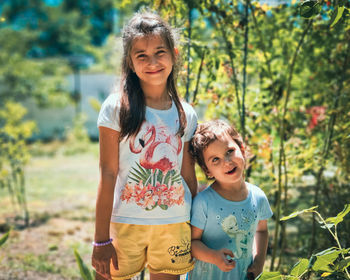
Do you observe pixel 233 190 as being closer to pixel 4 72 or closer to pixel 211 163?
pixel 211 163

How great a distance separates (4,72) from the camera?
43.6 feet

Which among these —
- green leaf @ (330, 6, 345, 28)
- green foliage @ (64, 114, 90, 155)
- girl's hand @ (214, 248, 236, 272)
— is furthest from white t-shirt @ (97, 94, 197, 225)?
green foliage @ (64, 114, 90, 155)

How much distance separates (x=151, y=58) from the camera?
162cm

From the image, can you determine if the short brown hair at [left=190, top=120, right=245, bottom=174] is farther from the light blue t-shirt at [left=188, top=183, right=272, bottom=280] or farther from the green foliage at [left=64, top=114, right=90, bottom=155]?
the green foliage at [left=64, top=114, right=90, bottom=155]

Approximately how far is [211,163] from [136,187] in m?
0.34

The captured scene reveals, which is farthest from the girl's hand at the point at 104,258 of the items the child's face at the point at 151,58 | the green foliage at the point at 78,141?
the green foliage at the point at 78,141

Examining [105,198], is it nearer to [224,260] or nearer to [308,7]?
[224,260]

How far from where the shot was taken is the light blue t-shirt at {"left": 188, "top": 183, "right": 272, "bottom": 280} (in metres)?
1.58

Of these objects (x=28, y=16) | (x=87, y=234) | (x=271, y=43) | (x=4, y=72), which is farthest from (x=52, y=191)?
(x=28, y=16)

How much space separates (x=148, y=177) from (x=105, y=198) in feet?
0.66

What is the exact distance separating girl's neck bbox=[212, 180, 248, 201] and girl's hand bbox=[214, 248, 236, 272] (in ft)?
0.78

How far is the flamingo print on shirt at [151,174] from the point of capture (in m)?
1.60

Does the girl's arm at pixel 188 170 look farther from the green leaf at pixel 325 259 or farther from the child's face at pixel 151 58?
the green leaf at pixel 325 259

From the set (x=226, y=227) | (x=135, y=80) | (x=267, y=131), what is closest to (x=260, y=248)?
(x=226, y=227)
